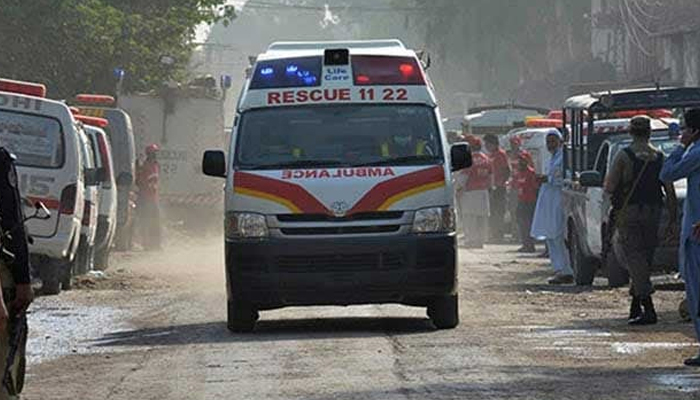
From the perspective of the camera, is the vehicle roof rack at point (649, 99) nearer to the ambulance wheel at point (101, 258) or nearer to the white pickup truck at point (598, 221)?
the white pickup truck at point (598, 221)

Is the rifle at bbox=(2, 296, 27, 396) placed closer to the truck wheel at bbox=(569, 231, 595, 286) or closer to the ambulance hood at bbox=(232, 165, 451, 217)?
the ambulance hood at bbox=(232, 165, 451, 217)

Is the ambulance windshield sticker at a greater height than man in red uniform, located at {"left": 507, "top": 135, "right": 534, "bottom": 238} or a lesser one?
greater

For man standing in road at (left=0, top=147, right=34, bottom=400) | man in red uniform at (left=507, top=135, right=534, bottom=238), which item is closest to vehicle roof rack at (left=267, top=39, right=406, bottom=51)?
man standing in road at (left=0, top=147, right=34, bottom=400)

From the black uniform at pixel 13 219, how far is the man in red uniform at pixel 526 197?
24.0 metres

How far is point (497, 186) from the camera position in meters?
38.4

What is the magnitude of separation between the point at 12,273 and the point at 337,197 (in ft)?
24.6

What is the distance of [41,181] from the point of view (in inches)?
877

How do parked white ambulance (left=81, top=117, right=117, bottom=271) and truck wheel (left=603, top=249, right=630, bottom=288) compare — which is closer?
truck wheel (left=603, top=249, right=630, bottom=288)

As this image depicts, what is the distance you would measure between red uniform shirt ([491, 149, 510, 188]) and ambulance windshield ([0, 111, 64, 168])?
16.0m

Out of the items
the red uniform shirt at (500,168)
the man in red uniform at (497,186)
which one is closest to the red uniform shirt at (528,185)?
the man in red uniform at (497,186)

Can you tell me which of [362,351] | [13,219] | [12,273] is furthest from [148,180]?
[13,219]

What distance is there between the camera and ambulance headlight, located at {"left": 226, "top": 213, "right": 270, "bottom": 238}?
16.8 m

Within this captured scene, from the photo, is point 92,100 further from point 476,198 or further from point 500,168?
point 500,168

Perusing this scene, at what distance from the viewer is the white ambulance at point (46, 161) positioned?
2227cm
